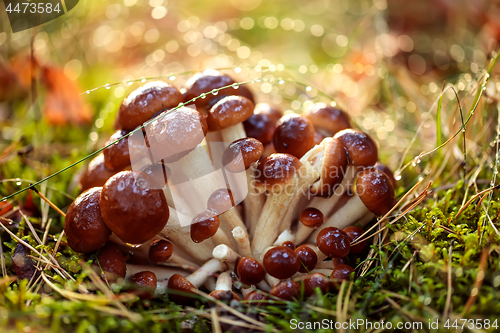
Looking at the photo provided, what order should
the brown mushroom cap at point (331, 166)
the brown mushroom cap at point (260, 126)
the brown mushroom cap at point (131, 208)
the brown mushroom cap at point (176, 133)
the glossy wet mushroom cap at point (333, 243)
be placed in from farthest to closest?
the brown mushroom cap at point (260, 126)
the brown mushroom cap at point (331, 166)
the glossy wet mushroom cap at point (333, 243)
the brown mushroom cap at point (176, 133)
the brown mushroom cap at point (131, 208)

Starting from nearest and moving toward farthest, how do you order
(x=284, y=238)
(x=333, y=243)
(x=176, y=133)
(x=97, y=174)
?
(x=176, y=133) → (x=333, y=243) → (x=284, y=238) → (x=97, y=174)

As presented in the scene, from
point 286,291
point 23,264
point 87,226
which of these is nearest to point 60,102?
point 23,264

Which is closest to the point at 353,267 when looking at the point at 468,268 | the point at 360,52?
the point at 468,268

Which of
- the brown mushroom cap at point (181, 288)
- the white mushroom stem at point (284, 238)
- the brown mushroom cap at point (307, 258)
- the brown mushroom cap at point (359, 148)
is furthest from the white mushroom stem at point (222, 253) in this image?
the brown mushroom cap at point (359, 148)

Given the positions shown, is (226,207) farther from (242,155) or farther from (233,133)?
(233,133)

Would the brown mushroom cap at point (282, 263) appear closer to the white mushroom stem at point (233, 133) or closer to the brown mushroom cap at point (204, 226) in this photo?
the brown mushroom cap at point (204, 226)
